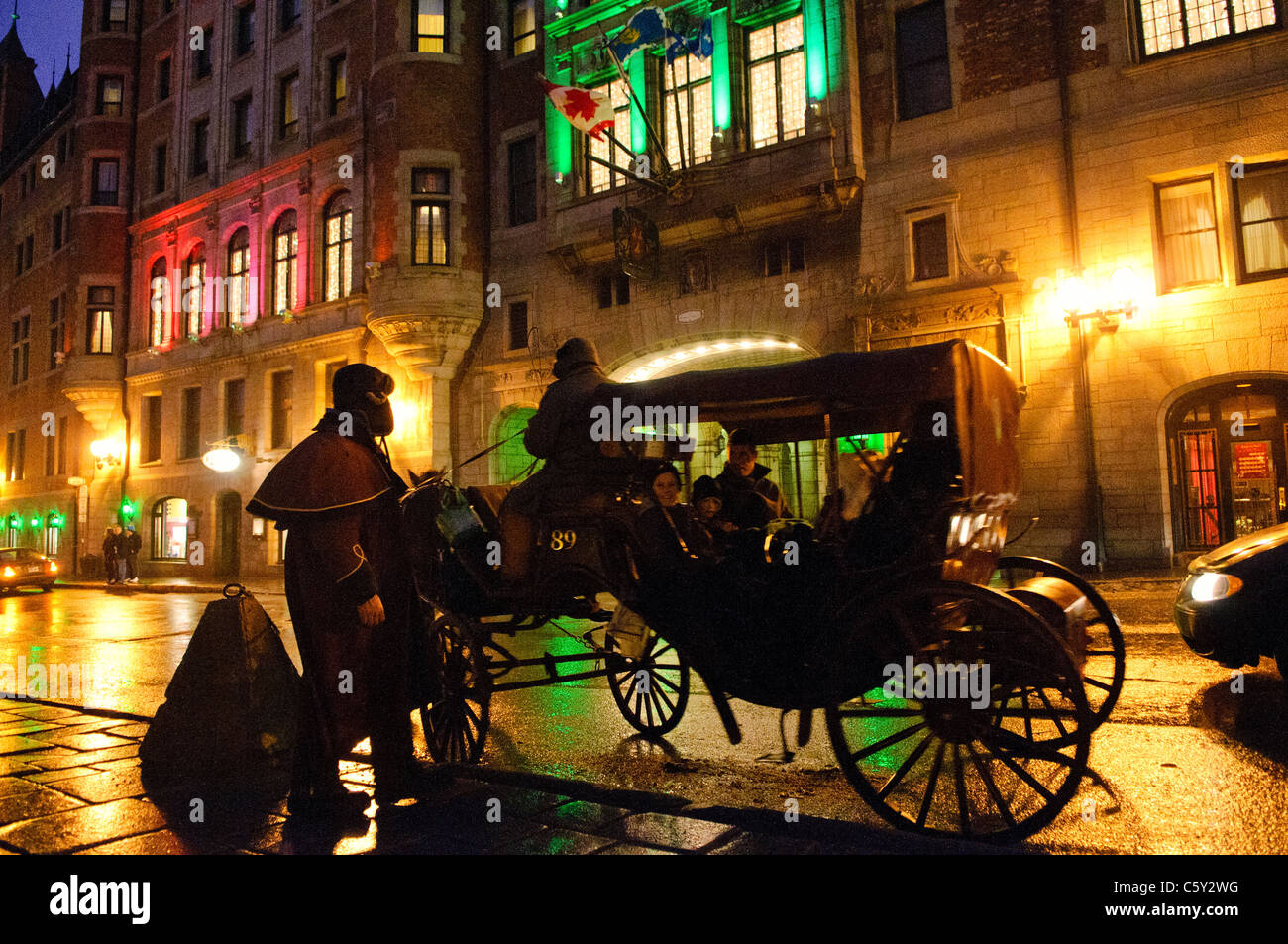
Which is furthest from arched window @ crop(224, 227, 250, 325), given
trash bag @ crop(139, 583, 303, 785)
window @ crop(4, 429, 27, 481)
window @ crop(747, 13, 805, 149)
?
trash bag @ crop(139, 583, 303, 785)

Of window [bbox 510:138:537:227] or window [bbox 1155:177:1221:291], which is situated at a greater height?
window [bbox 510:138:537:227]

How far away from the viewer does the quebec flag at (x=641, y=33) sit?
18.2 meters

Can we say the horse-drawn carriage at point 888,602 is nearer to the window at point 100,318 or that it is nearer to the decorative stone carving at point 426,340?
the decorative stone carving at point 426,340

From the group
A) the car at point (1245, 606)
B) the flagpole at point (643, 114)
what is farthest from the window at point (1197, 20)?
the car at point (1245, 606)

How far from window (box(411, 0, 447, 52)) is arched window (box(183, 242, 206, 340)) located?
1153cm

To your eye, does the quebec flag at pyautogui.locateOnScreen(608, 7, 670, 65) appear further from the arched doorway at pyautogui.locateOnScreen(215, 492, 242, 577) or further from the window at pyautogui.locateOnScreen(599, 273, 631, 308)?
the arched doorway at pyautogui.locateOnScreen(215, 492, 242, 577)

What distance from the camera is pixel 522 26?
77.4ft

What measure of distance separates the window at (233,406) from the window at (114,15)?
1654 cm

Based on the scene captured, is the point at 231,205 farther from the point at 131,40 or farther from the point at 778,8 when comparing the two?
the point at 778,8

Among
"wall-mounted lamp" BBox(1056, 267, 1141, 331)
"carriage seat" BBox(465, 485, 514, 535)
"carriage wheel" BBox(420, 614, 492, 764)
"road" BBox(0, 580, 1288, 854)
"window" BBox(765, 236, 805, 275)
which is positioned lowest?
"road" BBox(0, 580, 1288, 854)

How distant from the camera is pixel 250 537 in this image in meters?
A: 26.8

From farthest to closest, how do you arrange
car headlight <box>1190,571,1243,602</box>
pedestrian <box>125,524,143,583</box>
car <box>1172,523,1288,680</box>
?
1. pedestrian <box>125,524,143,583</box>
2. car headlight <box>1190,571,1243,602</box>
3. car <box>1172,523,1288,680</box>

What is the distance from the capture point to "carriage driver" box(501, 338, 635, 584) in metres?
Result: 5.21
